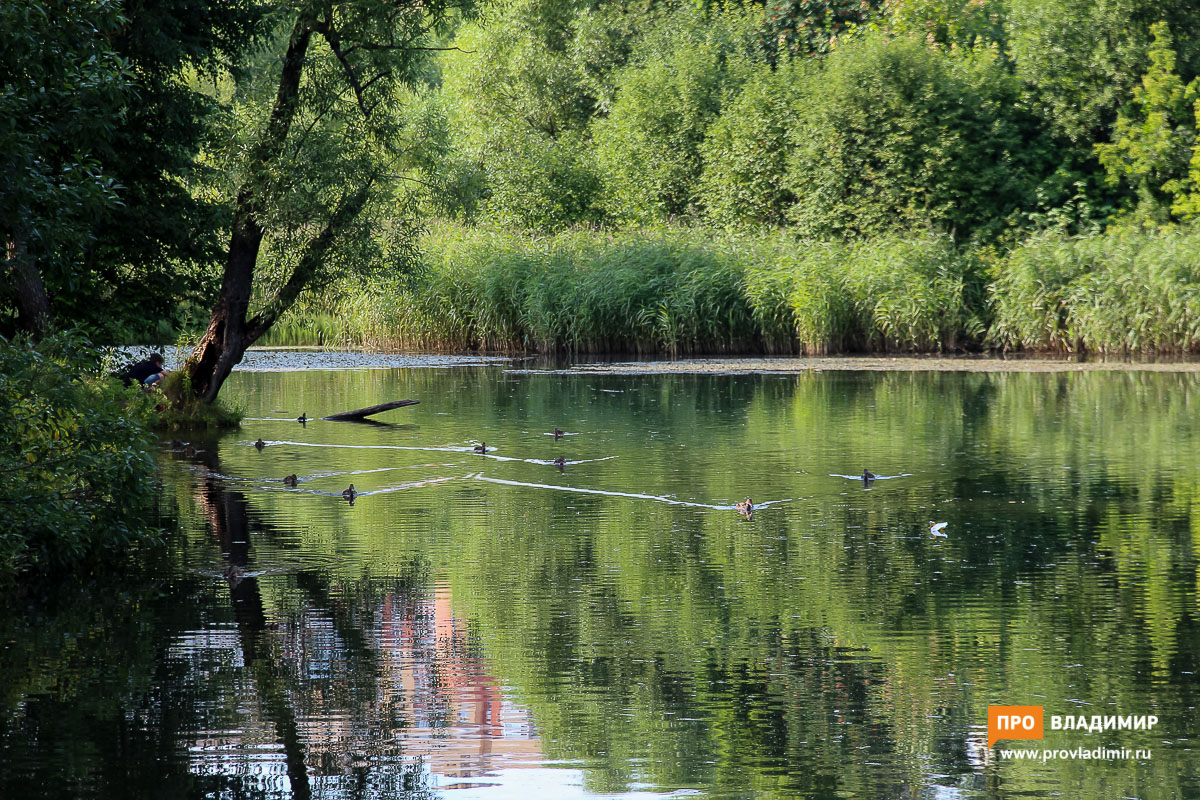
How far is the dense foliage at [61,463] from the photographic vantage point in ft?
29.8

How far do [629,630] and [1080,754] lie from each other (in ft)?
9.63

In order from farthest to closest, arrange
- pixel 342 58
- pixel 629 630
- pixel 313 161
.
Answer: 1. pixel 342 58
2. pixel 313 161
3. pixel 629 630

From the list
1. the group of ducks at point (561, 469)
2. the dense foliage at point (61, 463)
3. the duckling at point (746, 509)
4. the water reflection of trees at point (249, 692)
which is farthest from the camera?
the duckling at point (746, 509)

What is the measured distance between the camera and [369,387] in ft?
88.1

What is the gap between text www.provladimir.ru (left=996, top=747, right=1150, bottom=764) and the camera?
643 centimetres

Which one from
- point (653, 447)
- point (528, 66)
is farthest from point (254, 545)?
point (528, 66)

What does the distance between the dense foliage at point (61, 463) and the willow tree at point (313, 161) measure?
356 inches

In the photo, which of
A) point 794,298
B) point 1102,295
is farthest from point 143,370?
point 1102,295

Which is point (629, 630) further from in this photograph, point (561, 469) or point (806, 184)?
point (806, 184)

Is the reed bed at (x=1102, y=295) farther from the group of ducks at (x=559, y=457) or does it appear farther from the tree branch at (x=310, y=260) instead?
the tree branch at (x=310, y=260)

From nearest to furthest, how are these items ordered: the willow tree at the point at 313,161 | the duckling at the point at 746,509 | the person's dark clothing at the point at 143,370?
the duckling at the point at 746,509
the person's dark clothing at the point at 143,370
the willow tree at the point at 313,161

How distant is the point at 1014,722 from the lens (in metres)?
6.90

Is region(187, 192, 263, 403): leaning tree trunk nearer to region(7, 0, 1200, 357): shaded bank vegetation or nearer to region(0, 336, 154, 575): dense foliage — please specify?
region(7, 0, 1200, 357): shaded bank vegetation

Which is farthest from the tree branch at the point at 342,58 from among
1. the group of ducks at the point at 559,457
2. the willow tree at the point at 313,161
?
the group of ducks at the point at 559,457
